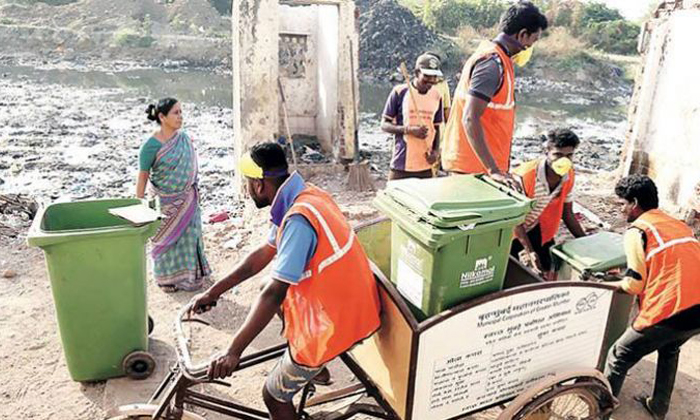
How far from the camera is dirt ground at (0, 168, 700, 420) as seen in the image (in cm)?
347

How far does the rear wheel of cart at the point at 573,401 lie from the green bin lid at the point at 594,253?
2.68 feet

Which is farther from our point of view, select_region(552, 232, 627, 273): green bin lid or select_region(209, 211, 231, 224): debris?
select_region(209, 211, 231, 224): debris

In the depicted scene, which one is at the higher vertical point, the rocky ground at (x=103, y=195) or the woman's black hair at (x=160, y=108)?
the woman's black hair at (x=160, y=108)

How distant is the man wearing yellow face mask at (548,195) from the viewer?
3.78 metres

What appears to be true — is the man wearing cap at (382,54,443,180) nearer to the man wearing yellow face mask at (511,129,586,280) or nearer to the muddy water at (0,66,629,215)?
the man wearing yellow face mask at (511,129,586,280)

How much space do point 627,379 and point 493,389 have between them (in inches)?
74.2

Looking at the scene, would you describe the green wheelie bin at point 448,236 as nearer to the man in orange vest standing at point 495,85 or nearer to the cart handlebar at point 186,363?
the man in orange vest standing at point 495,85

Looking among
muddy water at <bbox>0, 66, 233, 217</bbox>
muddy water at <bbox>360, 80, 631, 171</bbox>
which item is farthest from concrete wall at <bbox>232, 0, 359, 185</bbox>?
muddy water at <bbox>360, 80, 631, 171</bbox>

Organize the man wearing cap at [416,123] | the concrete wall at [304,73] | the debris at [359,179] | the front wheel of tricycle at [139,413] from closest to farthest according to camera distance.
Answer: the front wheel of tricycle at [139,413] < the man wearing cap at [416,123] < the concrete wall at [304,73] < the debris at [359,179]

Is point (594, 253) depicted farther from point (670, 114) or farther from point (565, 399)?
point (670, 114)

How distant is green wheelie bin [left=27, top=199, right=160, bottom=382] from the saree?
739mm

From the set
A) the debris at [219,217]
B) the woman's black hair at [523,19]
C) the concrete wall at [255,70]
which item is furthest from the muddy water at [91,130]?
the woman's black hair at [523,19]

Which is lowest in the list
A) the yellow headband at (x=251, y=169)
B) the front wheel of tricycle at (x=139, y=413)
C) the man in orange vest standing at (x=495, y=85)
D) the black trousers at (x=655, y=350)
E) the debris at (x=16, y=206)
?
the debris at (x=16, y=206)

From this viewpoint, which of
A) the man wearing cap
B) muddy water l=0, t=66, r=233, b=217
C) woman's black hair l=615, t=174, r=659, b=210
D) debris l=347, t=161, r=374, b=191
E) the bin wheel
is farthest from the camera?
muddy water l=0, t=66, r=233, b=217
